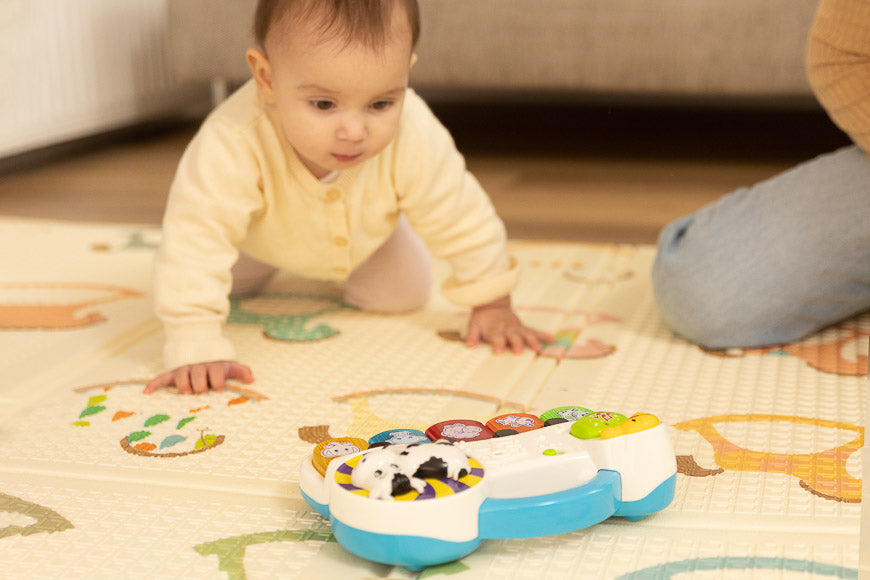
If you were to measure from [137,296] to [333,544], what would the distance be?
0.57 metres

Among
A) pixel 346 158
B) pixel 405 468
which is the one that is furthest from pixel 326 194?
pixel 405 468

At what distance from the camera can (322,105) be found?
783 millimetres

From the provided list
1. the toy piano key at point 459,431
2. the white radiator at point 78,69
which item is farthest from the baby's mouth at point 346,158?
the white radiator at point 78,69

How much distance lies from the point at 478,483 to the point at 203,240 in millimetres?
405

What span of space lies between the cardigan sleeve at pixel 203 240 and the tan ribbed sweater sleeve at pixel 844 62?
19.6 inches

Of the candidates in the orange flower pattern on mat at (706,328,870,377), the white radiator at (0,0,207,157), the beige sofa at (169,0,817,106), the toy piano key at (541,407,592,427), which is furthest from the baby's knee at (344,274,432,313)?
the white radiator at (0,0,207,157)

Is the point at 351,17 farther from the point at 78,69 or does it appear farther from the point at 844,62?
the point at 78,69

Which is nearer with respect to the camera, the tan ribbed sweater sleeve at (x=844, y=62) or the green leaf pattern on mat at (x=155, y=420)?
the green leaf pattern on mat at (x=155, y=420)

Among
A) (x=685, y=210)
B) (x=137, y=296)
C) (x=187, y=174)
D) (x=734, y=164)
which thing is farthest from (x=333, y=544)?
(x=734, y=164)

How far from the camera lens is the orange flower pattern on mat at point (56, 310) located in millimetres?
934

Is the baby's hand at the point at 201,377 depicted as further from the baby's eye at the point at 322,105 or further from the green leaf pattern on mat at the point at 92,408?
the baby's eye at the point at 322,105

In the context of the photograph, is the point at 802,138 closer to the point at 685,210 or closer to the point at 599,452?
the point at 685,210

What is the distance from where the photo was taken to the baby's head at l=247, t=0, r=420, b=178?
2.47ft

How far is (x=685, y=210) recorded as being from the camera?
4.74 ft
